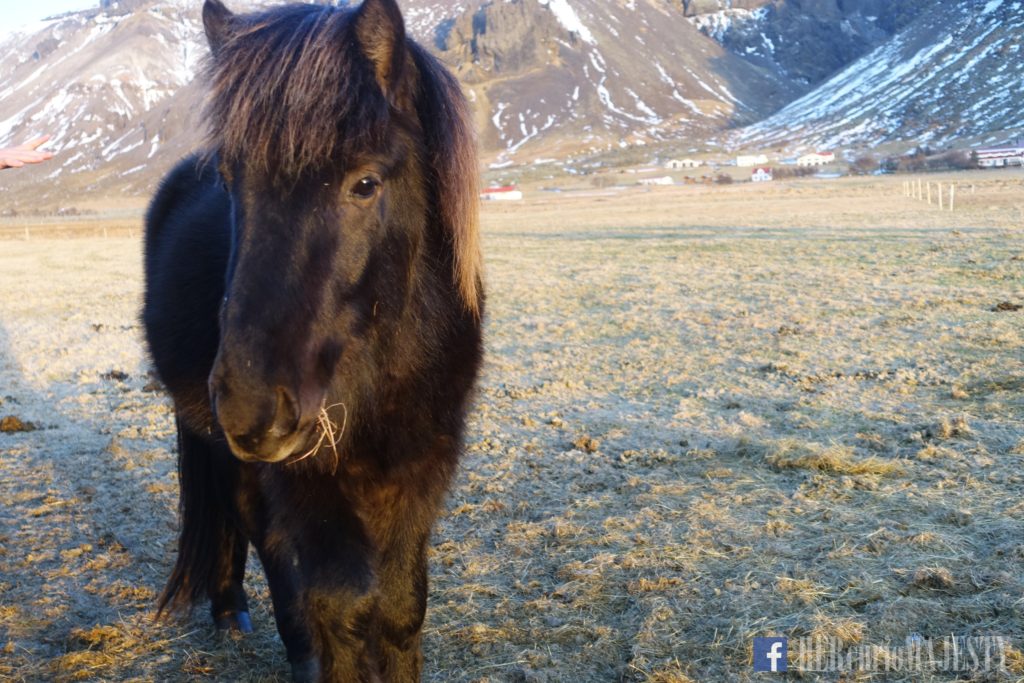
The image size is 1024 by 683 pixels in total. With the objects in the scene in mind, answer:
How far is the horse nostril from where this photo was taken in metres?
1.98

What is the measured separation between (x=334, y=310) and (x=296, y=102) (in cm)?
60

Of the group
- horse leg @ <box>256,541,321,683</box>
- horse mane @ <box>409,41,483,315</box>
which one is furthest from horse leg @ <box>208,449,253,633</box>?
horse mane @ <box>409,41,483,315</box>

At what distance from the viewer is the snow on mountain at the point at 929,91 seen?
12238 cm

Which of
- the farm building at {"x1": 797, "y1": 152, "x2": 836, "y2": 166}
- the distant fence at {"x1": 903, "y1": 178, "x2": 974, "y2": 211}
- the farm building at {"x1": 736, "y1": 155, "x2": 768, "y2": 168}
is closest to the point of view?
the distant fence at {"x1": 903, "y1": 178, "x2": 974, "y2": 211}

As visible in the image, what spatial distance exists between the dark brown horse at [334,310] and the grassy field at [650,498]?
974mm

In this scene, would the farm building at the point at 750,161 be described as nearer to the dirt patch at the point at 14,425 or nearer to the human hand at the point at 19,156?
the dirt patch at the point at 14,425

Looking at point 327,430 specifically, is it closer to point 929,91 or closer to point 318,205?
point 318,205

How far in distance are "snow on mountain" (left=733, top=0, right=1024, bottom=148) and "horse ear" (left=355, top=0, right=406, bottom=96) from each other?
5084 inches

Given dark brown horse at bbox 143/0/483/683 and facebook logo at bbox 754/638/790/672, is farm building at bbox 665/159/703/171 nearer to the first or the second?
facebook logo at bbox 754/638/790/672

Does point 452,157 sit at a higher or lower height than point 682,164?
lower

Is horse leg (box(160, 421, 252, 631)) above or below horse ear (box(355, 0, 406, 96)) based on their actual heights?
below

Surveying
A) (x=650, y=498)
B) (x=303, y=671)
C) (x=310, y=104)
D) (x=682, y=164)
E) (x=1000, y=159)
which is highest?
(x=682, y=164)

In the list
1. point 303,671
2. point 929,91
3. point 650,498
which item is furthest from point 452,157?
point 929,91

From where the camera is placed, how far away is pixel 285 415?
200cm
